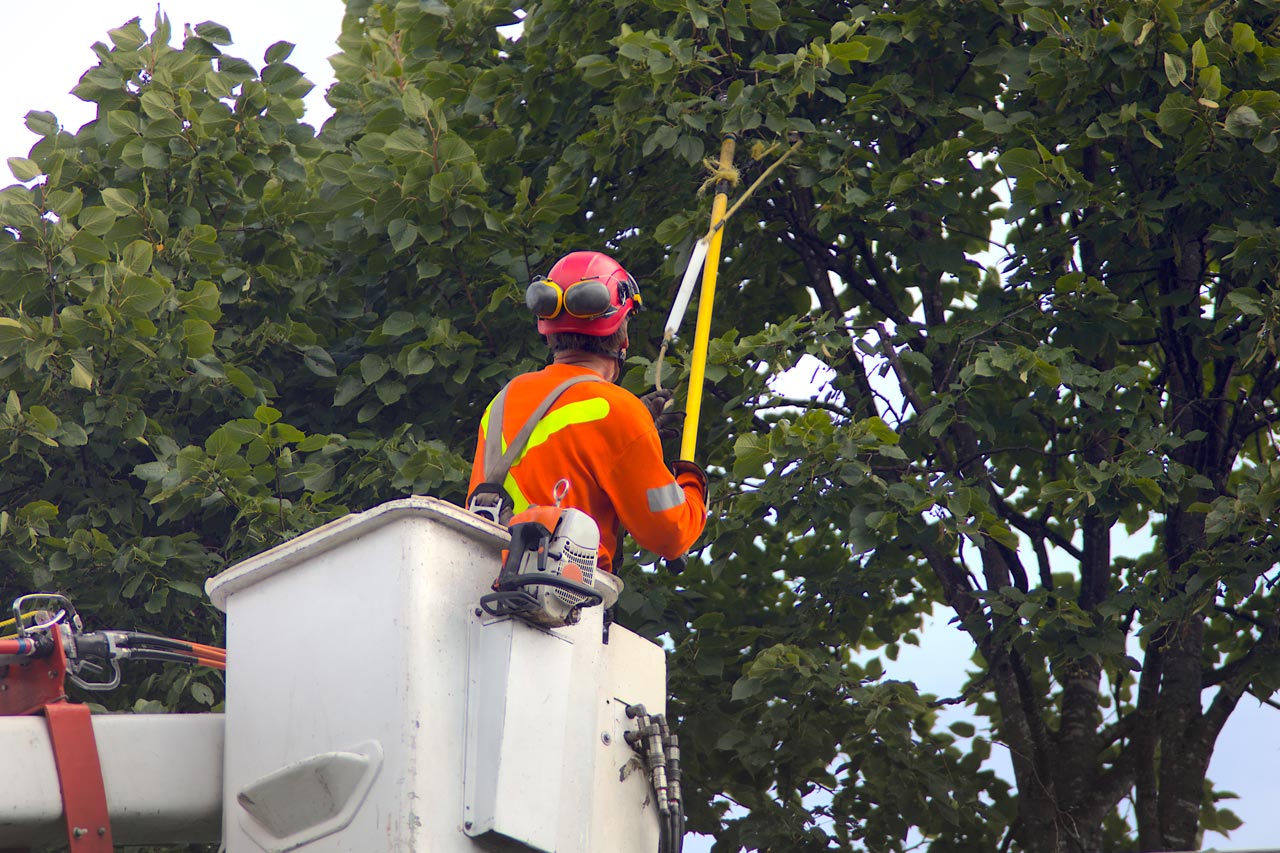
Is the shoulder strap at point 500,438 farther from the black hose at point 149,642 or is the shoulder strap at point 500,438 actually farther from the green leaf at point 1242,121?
the green leaf at point 1242,121

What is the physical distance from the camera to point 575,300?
18.4 feet

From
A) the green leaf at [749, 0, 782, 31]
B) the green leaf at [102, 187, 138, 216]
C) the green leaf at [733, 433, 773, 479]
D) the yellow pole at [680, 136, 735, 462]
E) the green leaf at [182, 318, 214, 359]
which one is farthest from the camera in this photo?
the green leaf at [102, 187, 138, 216]

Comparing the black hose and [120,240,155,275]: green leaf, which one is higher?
[120,240,155,275]: green leaf

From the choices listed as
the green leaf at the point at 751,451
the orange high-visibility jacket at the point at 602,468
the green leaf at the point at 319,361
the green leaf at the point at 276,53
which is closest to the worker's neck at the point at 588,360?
the orange high-visibility jacket at the point at 602,468

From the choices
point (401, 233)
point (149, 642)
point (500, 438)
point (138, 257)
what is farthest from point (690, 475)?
point (138, 257)

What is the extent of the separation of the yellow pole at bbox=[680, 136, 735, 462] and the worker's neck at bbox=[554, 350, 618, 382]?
1.53 feet

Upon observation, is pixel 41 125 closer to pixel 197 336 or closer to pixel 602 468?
pixel 197 336

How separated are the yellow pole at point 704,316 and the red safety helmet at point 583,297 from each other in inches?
24.1

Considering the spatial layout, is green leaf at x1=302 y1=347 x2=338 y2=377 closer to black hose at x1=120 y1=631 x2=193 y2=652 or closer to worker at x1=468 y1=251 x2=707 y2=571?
worker at x1=468 y1=251 x2=707 y2=571

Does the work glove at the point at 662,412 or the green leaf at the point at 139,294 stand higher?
the green leaf at the point at 139,294

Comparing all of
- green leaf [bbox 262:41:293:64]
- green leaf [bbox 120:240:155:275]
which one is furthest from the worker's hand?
green leaf [bbox 262:41:293:64]

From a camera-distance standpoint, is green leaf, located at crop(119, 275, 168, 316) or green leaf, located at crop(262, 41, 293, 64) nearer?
green leaf, located at crop(119, 275, 168, 316)

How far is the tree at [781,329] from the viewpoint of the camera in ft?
25.4

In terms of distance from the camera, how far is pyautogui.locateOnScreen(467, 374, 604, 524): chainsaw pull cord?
5199mm
